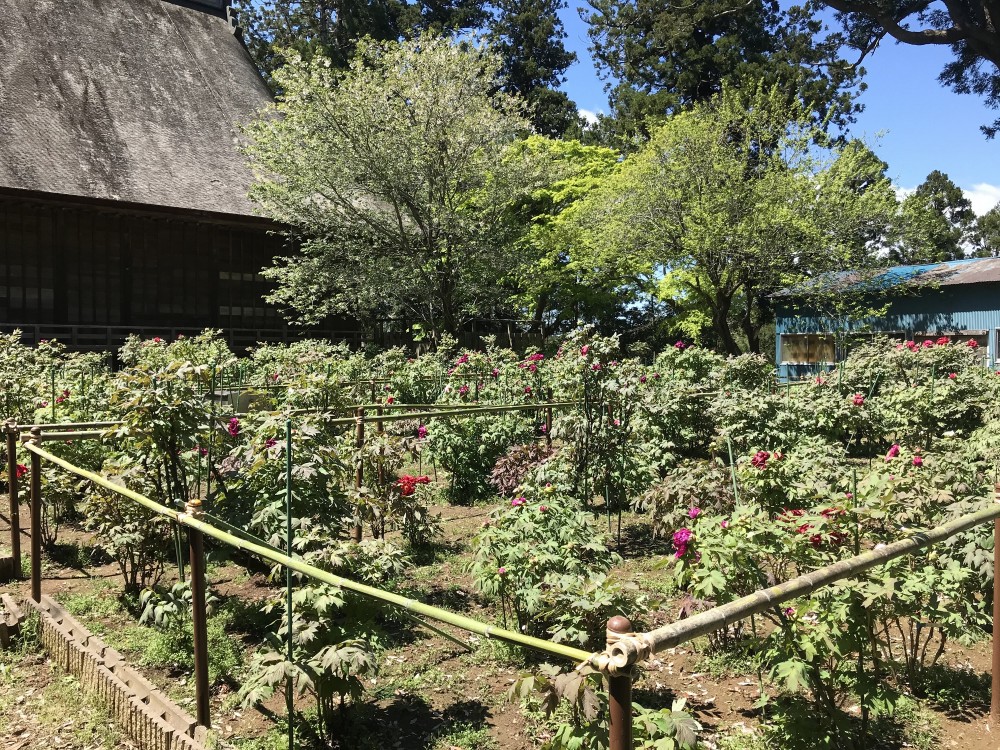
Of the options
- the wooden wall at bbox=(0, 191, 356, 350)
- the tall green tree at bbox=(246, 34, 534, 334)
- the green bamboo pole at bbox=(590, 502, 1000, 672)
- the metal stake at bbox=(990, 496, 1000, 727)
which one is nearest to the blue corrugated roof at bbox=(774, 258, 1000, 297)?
the tall green tree at bbox=(246, 34, 534, 334)

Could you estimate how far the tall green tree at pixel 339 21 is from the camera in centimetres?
3741

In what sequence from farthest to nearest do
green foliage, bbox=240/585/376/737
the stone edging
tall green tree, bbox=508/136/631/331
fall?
tall green tree, bbox=508/136/631/331
the stone edging
green foliage, bbox=240/585/376/737

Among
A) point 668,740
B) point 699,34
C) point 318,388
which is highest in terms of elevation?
point 699,34

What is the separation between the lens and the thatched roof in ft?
57.1

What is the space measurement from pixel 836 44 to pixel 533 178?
13606 millimetres

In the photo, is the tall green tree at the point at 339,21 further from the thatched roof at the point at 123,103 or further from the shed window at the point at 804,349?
the shed window at the point at 804,349

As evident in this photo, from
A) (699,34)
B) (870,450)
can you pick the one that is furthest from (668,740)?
(699,34)

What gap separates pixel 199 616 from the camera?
3057 mm

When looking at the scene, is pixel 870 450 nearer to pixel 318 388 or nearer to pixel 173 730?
pixel 318 388

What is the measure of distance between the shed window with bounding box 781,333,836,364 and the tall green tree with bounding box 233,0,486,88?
78.9ft

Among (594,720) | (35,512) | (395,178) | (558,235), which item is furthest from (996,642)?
(558,235)

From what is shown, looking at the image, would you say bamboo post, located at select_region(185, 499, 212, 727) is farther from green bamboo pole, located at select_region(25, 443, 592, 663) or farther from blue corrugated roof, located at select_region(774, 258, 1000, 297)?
blue corrugated roof, located at select_region(774, 258, 1000, 297)

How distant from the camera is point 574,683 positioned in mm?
2418

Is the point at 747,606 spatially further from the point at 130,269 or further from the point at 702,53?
the point at 702,53
